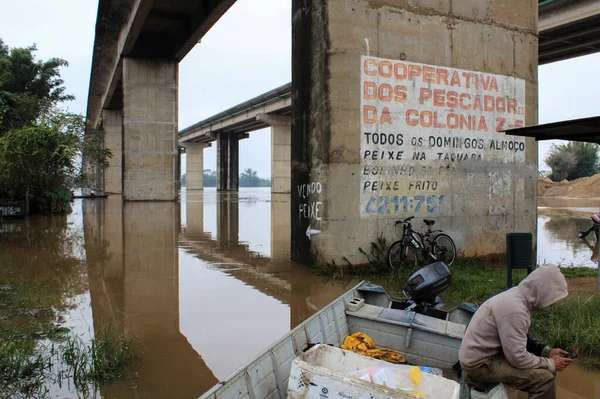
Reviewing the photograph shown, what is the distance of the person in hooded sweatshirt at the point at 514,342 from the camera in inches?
136

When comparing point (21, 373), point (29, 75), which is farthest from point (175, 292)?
point (29, 75)

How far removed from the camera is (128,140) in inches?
1232

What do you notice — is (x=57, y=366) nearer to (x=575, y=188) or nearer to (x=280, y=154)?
(x=280, y=154)

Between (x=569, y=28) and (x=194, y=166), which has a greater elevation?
(x=569, y=28)

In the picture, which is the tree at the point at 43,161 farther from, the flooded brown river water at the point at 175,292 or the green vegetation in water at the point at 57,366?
the green vegetation in water at the point at 57,366

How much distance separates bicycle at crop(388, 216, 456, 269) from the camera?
32.4 feet

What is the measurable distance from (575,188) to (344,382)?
57423mm

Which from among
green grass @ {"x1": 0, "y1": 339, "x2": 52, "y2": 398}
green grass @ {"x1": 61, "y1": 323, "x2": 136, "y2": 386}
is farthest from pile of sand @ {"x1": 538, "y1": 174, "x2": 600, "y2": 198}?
green grass @ {"x1": 0, "y1": 339, "x2": 52, "y2": 398}

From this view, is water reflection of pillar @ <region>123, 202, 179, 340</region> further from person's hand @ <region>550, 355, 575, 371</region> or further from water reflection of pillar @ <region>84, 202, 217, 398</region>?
person's hand @ <region>550, 355, 575, 371</region>

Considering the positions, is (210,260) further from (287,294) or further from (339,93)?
(339,93)

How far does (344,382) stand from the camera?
345 centimetres

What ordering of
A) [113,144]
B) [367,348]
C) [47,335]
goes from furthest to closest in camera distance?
[113,144] → [47,335] → [367,348]

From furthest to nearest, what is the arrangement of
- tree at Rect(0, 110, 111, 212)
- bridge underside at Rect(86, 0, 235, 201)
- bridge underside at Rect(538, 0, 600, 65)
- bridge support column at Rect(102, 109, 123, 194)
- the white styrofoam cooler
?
1. bridge support column at Rect(102, 109, 123, 194)
2. bridge underside at Rect(86, 0, 235, 201)
3. bridge underside at Rect(538, 0, 600, 65)
4. tree at Rect(0, 110, 111, 212)
5. the white styrofoam cooler

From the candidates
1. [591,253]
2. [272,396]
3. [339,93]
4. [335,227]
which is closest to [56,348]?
[272,396]
